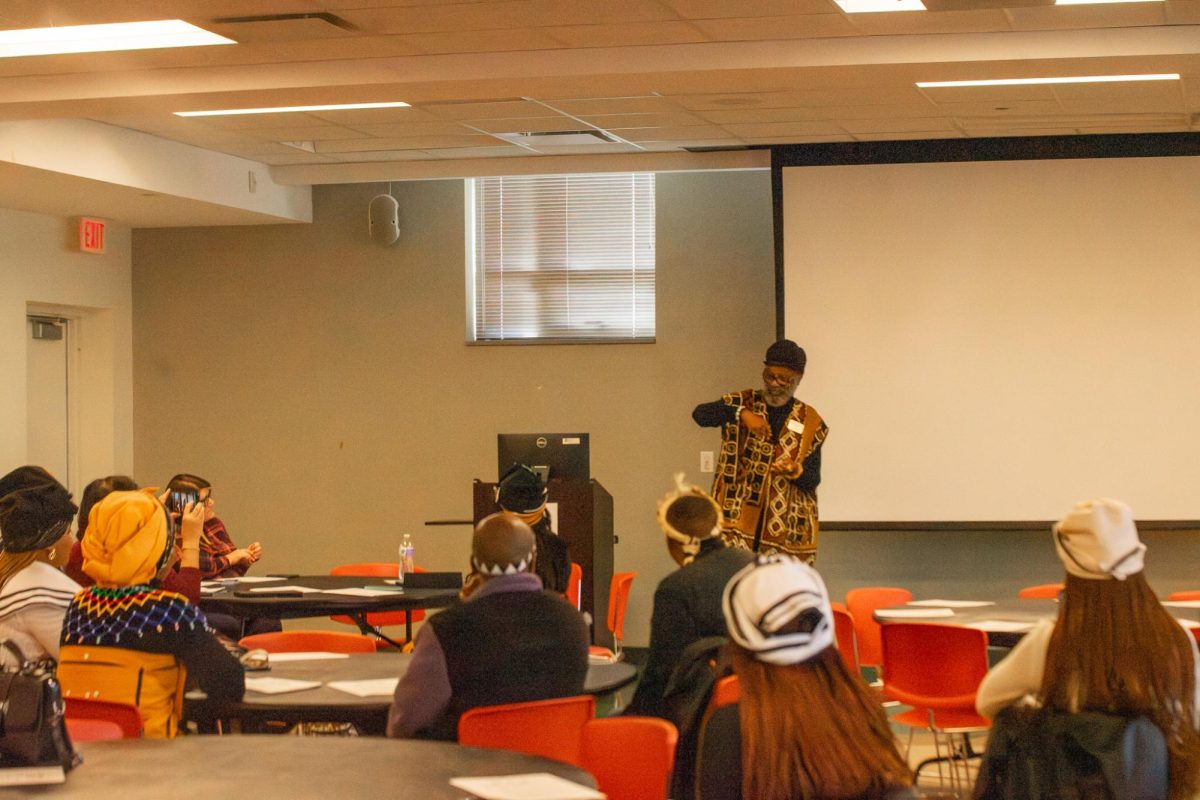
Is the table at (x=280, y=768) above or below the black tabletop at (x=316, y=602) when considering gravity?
above

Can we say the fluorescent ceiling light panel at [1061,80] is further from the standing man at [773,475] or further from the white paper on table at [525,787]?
the white paper on table at [525,787]

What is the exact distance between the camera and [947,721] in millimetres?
5383

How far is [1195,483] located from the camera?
8.12 m

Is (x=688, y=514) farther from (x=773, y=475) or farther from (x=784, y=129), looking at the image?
(x=784, y=129)

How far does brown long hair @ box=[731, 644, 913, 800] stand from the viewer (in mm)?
2334

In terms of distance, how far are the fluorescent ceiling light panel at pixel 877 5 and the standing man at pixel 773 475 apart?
174cm

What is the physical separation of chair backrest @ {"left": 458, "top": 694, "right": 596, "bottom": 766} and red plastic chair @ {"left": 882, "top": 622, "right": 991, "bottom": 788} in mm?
2037

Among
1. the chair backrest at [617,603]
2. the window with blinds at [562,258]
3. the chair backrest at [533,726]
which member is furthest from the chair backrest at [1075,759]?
the window with blinds at [562,258]

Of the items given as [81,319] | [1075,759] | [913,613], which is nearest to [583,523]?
[913,613]

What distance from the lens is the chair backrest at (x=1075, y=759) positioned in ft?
8.62

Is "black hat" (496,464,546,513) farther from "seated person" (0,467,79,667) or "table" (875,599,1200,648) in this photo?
"seated person" (0,467,79,667)

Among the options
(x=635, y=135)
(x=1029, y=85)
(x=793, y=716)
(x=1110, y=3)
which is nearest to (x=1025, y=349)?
(x=1029, y=85)

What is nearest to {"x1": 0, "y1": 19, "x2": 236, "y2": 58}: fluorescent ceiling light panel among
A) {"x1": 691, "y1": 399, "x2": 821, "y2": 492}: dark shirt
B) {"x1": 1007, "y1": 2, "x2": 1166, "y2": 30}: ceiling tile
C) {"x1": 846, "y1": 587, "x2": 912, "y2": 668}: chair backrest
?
{"x1": 691, "y1": 399, "x2": 821, "y2": 492}: dark shirt

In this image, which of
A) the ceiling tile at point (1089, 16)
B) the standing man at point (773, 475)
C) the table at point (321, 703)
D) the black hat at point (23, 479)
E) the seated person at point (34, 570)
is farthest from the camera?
the standing man at point (773, 475)
